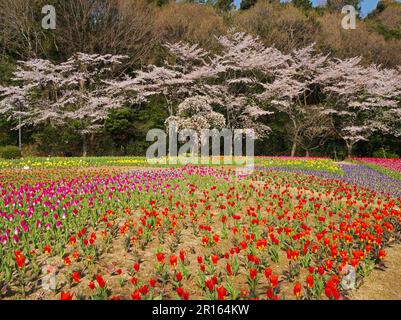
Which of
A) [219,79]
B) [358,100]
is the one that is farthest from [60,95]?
[358,100]

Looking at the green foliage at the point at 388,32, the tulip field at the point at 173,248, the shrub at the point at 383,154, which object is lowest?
the tulip field at the point at 173,248

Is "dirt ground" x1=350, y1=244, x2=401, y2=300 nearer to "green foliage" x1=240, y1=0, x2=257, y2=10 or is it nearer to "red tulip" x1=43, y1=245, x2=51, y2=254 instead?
"red tulip" x1=43, y1=245, x2=51, y2=254

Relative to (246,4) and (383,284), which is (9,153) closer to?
(383,284)

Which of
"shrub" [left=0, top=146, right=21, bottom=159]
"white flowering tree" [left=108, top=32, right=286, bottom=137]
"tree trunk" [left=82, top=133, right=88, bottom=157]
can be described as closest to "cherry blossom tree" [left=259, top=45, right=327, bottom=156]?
"white flowering tree" [left=108, top=32, right=286, bottom=137]

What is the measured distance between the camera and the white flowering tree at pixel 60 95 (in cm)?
2486

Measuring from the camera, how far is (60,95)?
27750 millimetres

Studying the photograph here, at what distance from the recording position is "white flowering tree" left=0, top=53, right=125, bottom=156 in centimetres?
2486

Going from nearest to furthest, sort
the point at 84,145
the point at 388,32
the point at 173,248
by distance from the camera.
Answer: the point at 173,248
the point at 84,145
the point at 388,32

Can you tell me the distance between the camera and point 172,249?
5594 mm

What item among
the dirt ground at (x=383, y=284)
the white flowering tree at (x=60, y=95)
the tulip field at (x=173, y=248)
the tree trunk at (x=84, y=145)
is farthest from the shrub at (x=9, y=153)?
the dirt ground at (x=383, y=284)

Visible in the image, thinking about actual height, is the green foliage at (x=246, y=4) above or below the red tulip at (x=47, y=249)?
above

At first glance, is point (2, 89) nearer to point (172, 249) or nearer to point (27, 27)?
point (27, 27)

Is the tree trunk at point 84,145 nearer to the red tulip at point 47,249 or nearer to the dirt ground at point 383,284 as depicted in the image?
the red tulip at point 47,249
